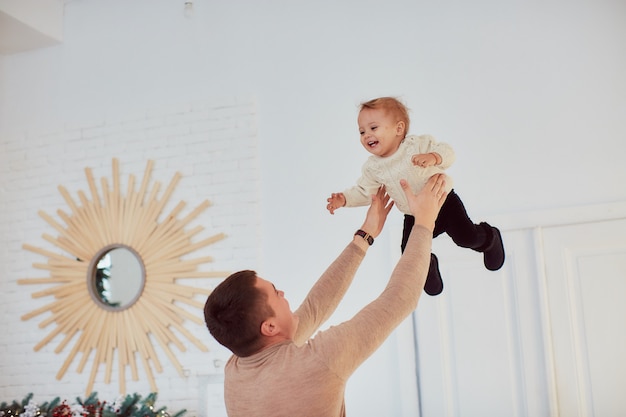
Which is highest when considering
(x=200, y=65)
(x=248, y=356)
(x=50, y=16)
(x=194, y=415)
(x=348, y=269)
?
(x=50, y=16)

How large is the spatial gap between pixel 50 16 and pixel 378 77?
2710 mm

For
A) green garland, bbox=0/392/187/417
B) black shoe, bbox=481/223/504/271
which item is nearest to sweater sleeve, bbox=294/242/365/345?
black shoe, bbox=481/223/504/271

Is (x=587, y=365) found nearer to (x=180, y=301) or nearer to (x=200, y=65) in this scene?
(x=180, y=301)

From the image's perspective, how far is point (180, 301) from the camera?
4941mm

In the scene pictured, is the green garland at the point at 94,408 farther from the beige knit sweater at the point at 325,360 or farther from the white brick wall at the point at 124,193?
the beige knit sweater at the point at 325,360

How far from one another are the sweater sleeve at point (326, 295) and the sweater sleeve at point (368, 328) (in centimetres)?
35

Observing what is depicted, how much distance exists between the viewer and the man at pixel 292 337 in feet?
5.88

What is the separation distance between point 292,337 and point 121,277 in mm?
3391

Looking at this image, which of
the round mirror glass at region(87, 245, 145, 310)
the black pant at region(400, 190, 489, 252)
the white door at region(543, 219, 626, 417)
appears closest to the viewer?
the black pant at region(400, 190, 489, 252)

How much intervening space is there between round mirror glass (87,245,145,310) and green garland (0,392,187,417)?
2.20 feet

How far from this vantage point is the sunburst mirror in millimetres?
4949

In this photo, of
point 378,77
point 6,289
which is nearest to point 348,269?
point 378,77

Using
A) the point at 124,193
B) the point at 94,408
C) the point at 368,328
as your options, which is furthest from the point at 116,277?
the point at 368,328

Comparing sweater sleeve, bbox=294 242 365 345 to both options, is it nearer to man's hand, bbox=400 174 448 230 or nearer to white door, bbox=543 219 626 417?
man's hand, bbox=400 174 448 230
